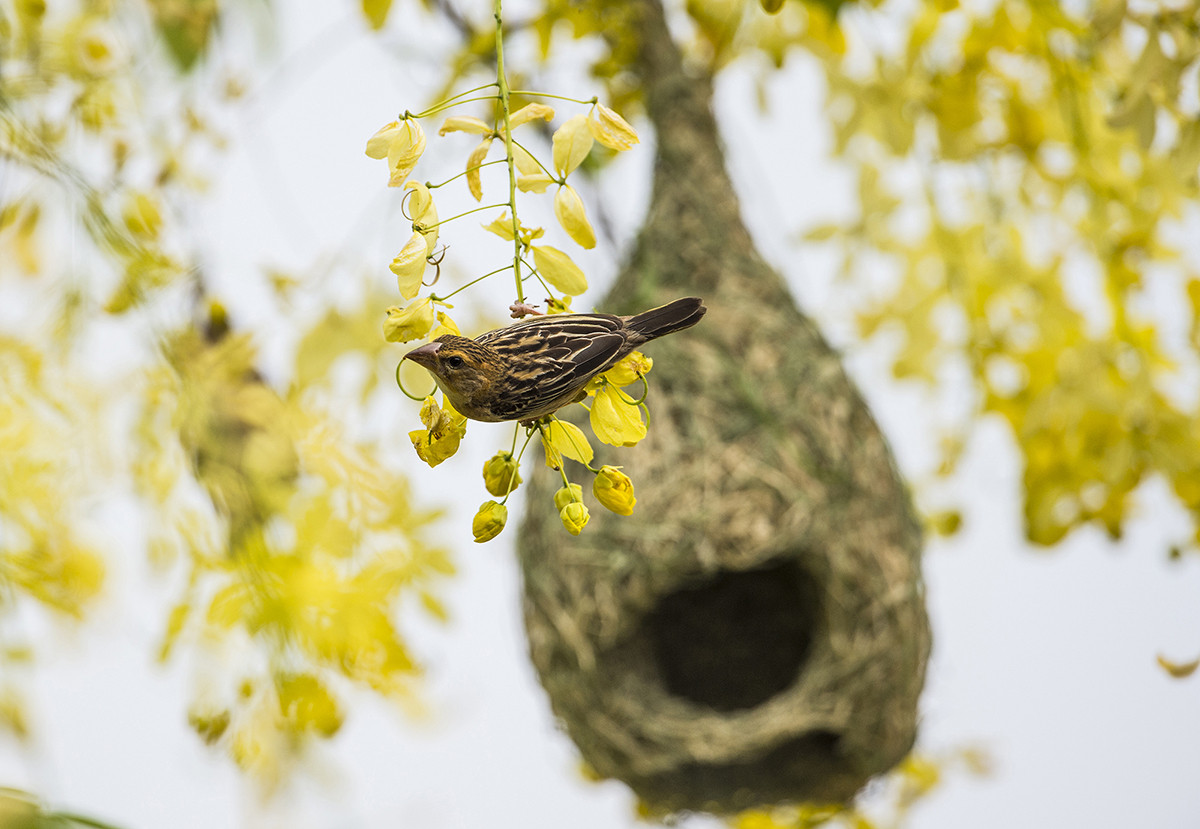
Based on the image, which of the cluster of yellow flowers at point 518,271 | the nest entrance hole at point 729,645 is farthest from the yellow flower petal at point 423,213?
the nest entrance hole at point 729,645

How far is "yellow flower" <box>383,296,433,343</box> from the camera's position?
0.36 meters

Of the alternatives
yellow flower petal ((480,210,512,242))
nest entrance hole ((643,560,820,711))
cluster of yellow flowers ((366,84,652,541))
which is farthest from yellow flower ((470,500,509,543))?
nest entrance hole ((643,560,820,711))

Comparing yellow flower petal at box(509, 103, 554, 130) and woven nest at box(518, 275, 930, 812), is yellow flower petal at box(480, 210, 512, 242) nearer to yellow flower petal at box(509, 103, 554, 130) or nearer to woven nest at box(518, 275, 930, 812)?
yellow flower petal at box(509, 103, 554, 130)

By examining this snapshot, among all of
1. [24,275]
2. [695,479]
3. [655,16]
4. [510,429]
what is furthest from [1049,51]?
[24,275]

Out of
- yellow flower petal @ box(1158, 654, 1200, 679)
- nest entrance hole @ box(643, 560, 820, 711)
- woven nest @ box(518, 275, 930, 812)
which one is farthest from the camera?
nest entrance hole @ box(643, 560, 820, 711)

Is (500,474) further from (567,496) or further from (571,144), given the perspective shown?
(571,144)

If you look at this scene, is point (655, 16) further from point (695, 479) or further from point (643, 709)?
point (643, 709)

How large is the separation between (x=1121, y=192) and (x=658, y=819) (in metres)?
0.84

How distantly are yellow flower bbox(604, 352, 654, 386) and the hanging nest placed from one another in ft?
1.49

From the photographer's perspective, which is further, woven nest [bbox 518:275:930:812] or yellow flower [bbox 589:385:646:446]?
woven nest [bbox 518:275:930:812]

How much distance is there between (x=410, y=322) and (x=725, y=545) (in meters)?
0.53

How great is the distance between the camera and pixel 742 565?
0.85 metres

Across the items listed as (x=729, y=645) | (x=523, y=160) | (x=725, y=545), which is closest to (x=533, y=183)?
(x=523, y=160)

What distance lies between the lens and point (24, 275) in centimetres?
96
